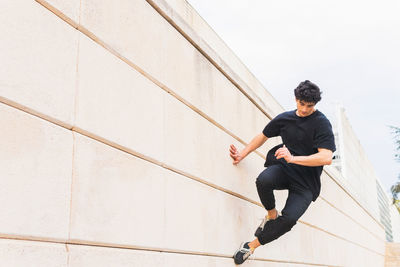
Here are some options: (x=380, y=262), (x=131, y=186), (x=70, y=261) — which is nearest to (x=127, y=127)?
(x=131, y=186)

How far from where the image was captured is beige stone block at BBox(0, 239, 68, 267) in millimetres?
2641

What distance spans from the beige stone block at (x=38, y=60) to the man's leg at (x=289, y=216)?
2.83 metres

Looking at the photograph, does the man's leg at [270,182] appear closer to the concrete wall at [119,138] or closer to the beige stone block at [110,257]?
the concrete wall at [119,138]

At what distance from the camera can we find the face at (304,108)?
514cm

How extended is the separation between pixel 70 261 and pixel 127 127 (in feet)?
3.82

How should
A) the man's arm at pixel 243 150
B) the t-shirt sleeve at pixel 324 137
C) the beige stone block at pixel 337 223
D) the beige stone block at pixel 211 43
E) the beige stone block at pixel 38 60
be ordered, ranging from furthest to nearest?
the beige stone block at pixel 337 223, the man's arm at pixel 243 150, the t-shirt sleeve at pixel 324 137, the beige stone block at pixel 211 43, the beige stone block at pixel 38 60

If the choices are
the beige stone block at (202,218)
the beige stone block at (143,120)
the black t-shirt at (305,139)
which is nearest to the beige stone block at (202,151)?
the beige stone block at (143,120)

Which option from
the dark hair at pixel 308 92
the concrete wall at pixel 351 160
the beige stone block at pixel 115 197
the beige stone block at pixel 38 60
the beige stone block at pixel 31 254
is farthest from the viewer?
the concrete wall at pixel 351 160

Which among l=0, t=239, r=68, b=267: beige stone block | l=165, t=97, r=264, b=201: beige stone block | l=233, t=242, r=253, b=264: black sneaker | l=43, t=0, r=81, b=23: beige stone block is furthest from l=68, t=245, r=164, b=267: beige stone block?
l=233, t=242, r=253, b=264: black sneaker

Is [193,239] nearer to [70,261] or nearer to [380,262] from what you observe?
[70,261]

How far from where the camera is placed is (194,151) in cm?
509

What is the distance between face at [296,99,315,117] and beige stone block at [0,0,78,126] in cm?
251

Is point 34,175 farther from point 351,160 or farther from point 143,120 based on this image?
point 351,160

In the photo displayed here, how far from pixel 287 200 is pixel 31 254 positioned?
3.27 meters
